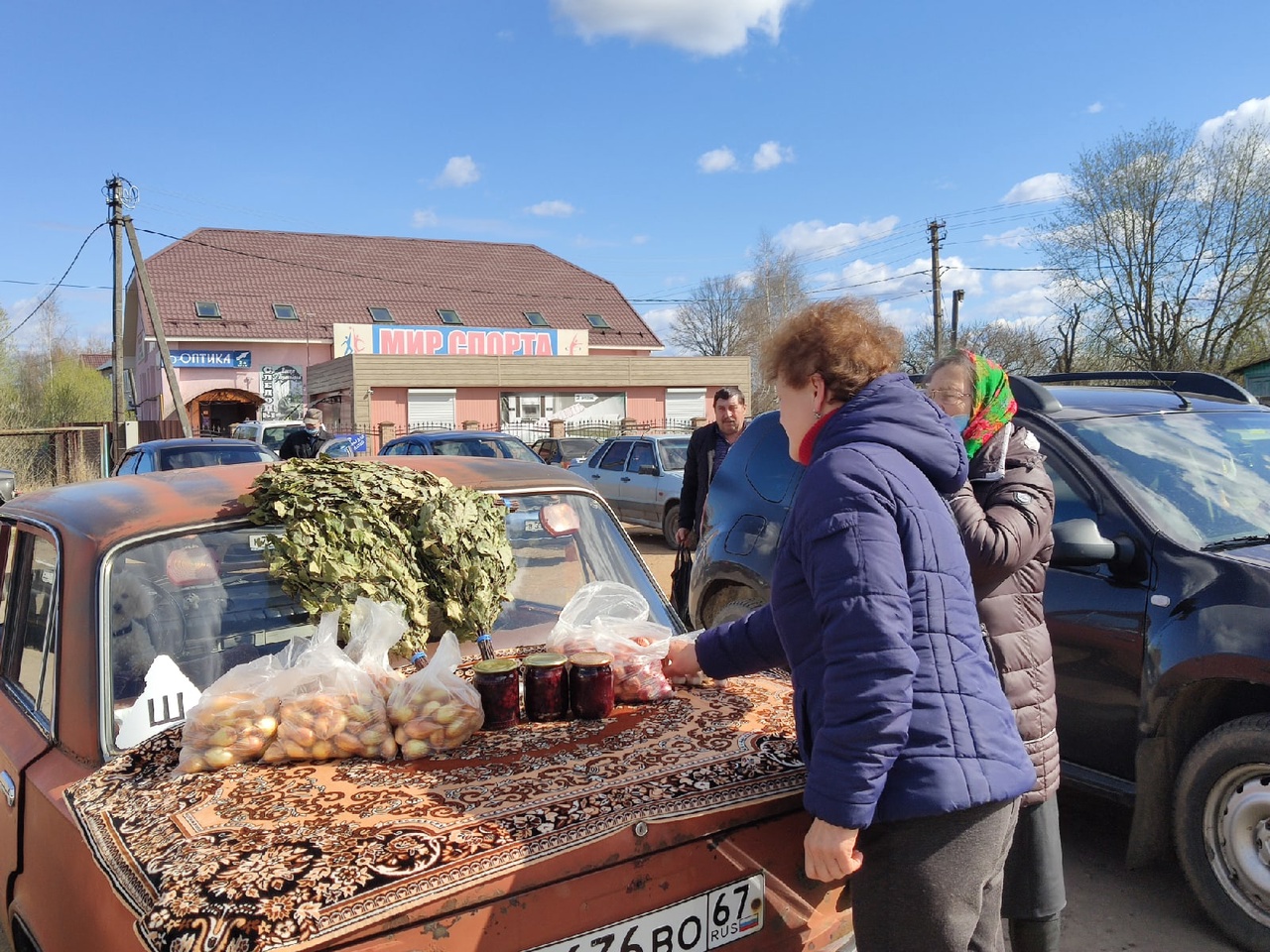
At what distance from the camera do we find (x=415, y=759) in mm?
2162

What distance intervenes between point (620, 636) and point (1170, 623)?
85.4 inches

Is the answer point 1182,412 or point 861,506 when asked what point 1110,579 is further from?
point 861,506

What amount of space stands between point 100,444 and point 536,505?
26505 mm

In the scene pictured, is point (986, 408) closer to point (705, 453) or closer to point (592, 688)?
point (592, 688)

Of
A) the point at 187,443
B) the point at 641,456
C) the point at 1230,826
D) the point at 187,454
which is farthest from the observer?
the point at 641,456

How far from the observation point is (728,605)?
5.36 metres

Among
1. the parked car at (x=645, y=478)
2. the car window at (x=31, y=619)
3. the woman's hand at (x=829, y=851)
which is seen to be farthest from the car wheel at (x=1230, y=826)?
the parked car at (x=645, y=478)

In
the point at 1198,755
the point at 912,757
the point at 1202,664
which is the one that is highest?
the point at 912,757

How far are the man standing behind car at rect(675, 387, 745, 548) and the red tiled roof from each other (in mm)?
35151

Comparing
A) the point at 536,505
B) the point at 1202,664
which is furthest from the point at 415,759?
the point at 1202,664

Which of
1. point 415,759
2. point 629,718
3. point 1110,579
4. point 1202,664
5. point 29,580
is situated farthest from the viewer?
point 1110,579

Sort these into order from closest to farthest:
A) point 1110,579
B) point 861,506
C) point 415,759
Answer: point 861,506, point 415,759, point 1110,579

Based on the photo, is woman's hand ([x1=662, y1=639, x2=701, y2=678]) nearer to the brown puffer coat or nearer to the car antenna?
the brown puffer coat

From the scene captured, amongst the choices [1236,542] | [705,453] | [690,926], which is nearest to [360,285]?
[705,453]
